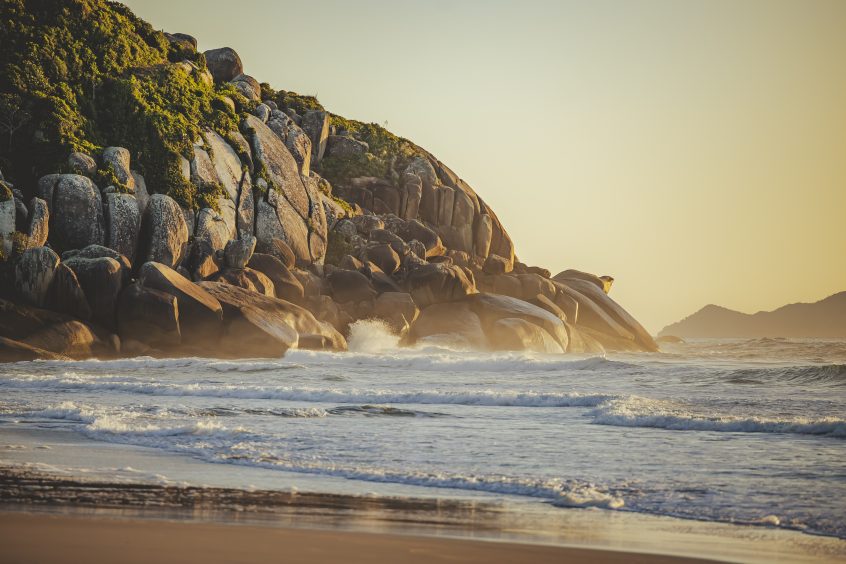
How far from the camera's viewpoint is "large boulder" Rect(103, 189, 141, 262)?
39.5 m

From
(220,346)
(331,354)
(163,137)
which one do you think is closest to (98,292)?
(220,346)

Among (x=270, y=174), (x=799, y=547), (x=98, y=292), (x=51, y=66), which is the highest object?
(x=51, y=66)

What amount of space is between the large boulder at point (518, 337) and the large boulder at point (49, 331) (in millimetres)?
23163

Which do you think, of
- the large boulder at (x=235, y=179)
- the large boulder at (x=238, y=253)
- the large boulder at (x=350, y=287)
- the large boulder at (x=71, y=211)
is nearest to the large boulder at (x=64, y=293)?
the large boulder at (x=71, y=211)

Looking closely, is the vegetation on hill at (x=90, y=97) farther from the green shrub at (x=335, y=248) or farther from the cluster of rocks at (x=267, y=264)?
the green shrub at (x=335, y=248)

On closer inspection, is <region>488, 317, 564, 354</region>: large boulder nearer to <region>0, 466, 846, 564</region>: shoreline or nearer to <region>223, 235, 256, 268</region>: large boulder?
<region>223, 235, 256, 268</region>: large boulder

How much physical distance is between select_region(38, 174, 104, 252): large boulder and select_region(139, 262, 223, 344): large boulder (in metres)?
4.26

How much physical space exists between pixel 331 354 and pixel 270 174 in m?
18.9

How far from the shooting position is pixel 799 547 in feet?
25.5

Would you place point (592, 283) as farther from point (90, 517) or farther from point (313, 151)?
point (90, 517)

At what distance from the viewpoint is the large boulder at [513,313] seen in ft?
167

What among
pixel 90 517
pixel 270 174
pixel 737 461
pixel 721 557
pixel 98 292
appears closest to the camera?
pixel 721 557

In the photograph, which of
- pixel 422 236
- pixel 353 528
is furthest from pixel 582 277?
pixel 353 528

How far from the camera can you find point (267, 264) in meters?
45.7
